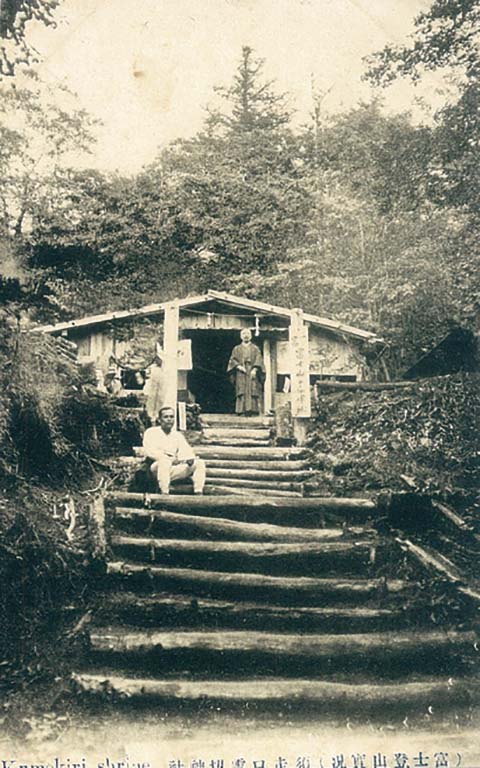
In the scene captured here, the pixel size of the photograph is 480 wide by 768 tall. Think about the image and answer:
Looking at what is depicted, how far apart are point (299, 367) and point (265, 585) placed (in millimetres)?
1060

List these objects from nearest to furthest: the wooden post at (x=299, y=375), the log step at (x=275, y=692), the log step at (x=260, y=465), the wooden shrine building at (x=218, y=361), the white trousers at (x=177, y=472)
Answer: the log step at (x=275, y=692), the white trousers at (x=177, y=472), the log step at (x=260, y=465), the wooden post at (x=299, y=375), the wooden shrine building at (x=218, y=361)

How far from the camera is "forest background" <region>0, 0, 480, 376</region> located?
2664 millimetres

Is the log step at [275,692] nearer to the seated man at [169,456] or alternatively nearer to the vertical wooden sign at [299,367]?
the seated man at [169,456]

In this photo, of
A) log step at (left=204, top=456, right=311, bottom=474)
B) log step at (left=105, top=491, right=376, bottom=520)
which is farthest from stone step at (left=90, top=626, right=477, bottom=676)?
log step at (left=204, top=456, right=311, bottom=474)

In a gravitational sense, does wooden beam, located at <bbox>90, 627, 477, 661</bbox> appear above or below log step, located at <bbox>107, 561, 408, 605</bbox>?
below

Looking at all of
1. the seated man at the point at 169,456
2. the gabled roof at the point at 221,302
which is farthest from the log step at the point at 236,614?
the gabled roof at the point at 221,302

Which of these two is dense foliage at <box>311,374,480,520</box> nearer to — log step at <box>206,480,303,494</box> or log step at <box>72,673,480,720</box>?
log step at <box>206,480,303,494</box>

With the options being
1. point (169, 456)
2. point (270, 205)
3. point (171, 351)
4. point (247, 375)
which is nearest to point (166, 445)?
point (169, 456)

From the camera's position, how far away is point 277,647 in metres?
2.14

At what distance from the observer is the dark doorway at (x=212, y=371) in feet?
9.59

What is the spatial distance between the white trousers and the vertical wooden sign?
525 mm

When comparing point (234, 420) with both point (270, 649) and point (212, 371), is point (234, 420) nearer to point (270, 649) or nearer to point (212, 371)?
point (212, 371)

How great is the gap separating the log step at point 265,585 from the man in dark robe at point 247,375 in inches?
35.2

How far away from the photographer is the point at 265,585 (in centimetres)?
229
